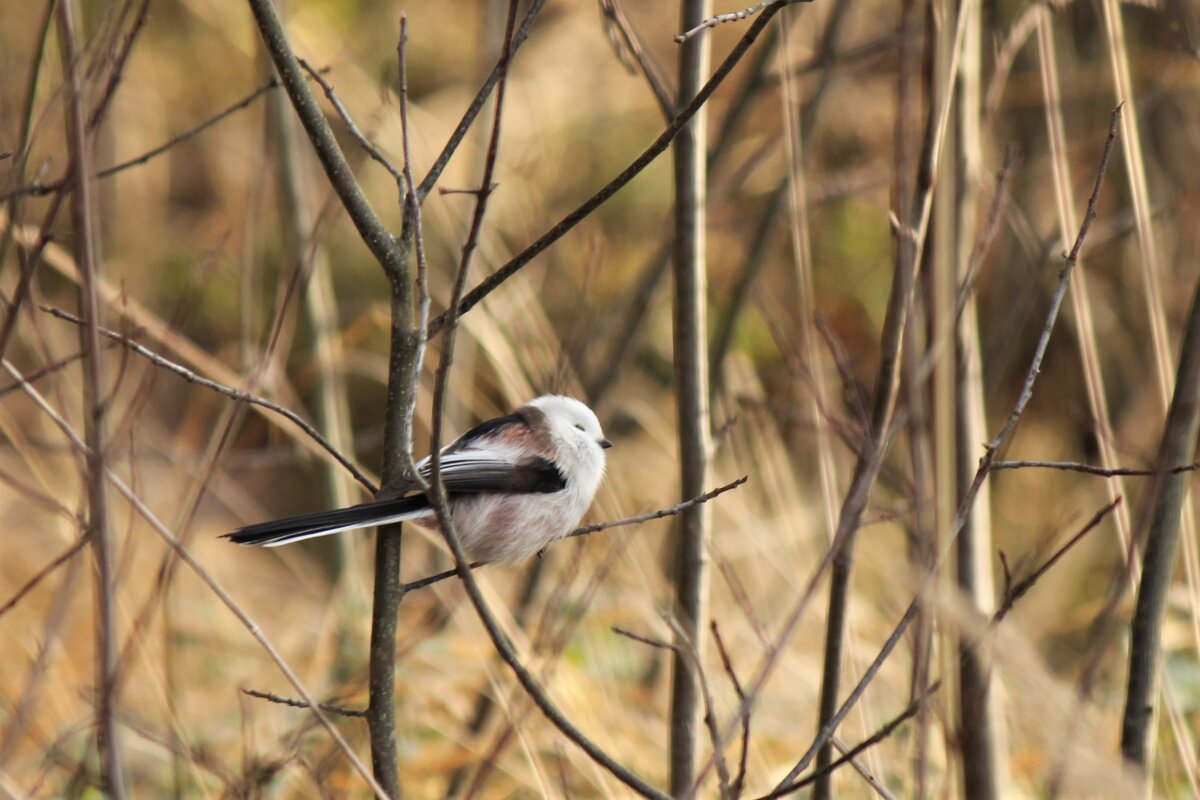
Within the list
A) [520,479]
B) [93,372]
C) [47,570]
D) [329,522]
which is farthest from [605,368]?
[93,372]

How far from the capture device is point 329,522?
Answer: 1.62m

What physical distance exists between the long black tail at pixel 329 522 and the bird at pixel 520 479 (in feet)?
0.59

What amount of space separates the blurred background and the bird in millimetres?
96

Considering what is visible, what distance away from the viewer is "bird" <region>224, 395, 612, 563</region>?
196cm

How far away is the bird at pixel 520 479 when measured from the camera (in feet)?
6.45

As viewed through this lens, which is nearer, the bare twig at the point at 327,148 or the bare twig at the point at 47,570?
the bare twig at the point at 47,570

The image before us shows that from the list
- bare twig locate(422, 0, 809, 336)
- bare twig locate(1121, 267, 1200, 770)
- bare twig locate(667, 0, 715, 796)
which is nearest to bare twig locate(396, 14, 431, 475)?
bare twig locate(422, 0, 809, 336)

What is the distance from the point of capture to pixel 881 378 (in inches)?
69.0

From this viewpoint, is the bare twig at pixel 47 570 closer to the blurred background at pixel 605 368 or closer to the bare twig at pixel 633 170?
the blurred background at pixel 605 368

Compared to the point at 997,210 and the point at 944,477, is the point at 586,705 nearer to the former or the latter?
the point at 944,477

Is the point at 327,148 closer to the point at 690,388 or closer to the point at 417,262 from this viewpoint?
the point at 417,262

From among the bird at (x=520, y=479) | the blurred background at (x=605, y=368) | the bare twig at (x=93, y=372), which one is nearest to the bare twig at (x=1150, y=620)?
the blurred background at (x=605, y=368)

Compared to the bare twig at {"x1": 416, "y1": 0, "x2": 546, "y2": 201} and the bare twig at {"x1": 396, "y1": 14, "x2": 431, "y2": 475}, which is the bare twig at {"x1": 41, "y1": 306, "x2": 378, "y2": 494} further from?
the bare twig at {"x1": 416, "y1": 0, "x2": 546, "y2": 201}

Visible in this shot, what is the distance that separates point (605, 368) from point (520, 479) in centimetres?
125
